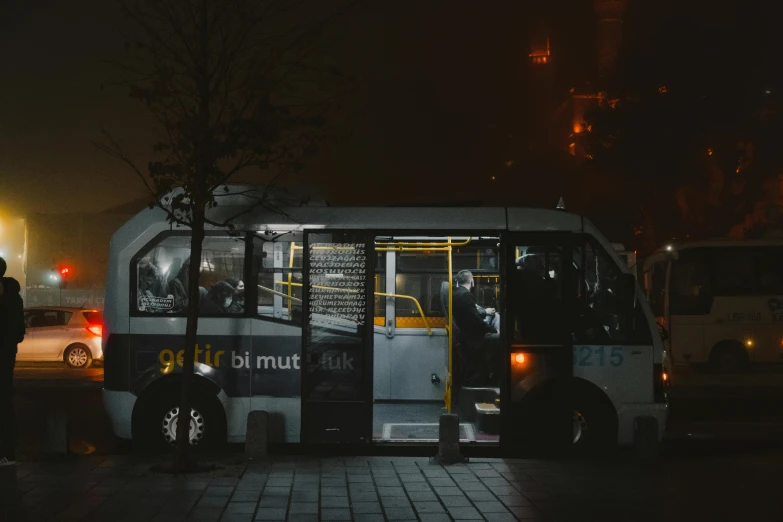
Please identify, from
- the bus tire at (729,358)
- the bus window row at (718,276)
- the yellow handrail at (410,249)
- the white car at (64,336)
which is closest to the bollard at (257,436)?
the yellow handrail at (410,249)

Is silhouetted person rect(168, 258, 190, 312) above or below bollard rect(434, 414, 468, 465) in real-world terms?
above

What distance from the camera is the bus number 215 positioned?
36.1ft

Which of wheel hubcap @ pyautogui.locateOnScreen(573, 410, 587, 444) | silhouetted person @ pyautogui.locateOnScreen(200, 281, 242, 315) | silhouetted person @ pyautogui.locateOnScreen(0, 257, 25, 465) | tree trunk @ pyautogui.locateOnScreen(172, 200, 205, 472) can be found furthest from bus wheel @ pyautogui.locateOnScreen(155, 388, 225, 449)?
wheel hubcap @ pyautogui.locateOnScreen(573, 410, 587, 444)

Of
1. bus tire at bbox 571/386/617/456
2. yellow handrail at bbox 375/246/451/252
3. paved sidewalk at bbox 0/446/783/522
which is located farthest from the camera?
yellow handrail at bbox 375/246/451/252

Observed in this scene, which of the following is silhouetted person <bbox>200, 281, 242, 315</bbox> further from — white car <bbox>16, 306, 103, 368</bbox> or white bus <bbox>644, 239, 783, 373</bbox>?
white bus <bbox>644, 239, 783, 373</bbox>

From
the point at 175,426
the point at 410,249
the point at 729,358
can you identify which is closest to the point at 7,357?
the point at 175,426

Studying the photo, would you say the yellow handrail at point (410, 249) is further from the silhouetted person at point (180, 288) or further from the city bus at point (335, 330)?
the silhouetted person at point (180, 288)

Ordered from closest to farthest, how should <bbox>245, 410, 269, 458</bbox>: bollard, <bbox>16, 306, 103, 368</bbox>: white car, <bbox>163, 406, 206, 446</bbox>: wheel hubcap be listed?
<bbox>245, 410, 269, 458</bbox>: bollard → <bbox>163, 406, 206, 446</bbox>: wheel hubcap → <bbox>16, 306, 103, 368</bbox>: white car

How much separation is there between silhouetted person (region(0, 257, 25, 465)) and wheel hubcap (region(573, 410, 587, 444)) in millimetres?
6138

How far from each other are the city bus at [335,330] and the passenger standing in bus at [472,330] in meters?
1.00

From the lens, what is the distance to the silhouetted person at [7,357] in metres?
9.93

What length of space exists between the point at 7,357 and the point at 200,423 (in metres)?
2.30

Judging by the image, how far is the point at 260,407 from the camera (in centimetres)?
1107

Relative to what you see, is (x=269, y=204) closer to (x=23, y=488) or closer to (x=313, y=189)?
(x=313, y=189)
